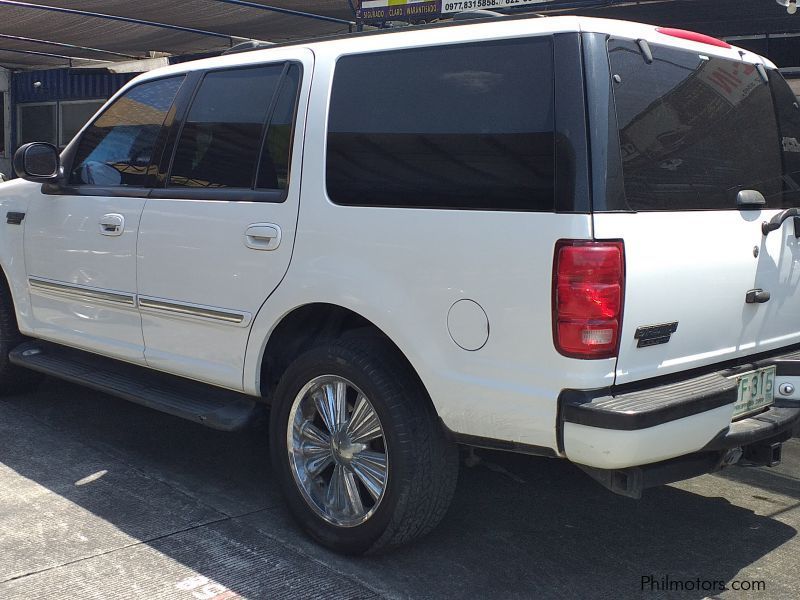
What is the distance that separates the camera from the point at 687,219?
3.20 m

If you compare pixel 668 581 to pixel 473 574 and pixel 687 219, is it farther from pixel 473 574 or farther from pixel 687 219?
pixel 687 219

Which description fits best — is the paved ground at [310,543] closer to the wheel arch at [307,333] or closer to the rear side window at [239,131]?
the wheel arch at [307,333]

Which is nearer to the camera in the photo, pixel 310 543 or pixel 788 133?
pixel 310 543

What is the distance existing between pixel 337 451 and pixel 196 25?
26.3 ft

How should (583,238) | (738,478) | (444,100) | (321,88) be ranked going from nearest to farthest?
(583,238)
(444,100)
(321,88)
(738,478)

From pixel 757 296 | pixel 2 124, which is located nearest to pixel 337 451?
pixel 757 296

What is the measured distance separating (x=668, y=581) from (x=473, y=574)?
726 millimetres

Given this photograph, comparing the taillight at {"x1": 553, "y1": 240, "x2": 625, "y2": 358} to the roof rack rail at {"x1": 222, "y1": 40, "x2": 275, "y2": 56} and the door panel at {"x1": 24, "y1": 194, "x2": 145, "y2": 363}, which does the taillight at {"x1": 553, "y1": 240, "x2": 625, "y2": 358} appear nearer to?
the roof rack rail at {"x1": 222, "y1": 40, "x2": 275, "y2": 56}

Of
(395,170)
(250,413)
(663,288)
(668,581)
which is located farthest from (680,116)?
(250,413)

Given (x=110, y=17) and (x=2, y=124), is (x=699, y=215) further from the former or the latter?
(x=2, y=124)

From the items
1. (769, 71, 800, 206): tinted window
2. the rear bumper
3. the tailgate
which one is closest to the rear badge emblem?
the tailgate

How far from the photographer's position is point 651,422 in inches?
115

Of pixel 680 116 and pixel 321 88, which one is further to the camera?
pixel 321 88

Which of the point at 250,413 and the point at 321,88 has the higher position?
the point at 321,88
